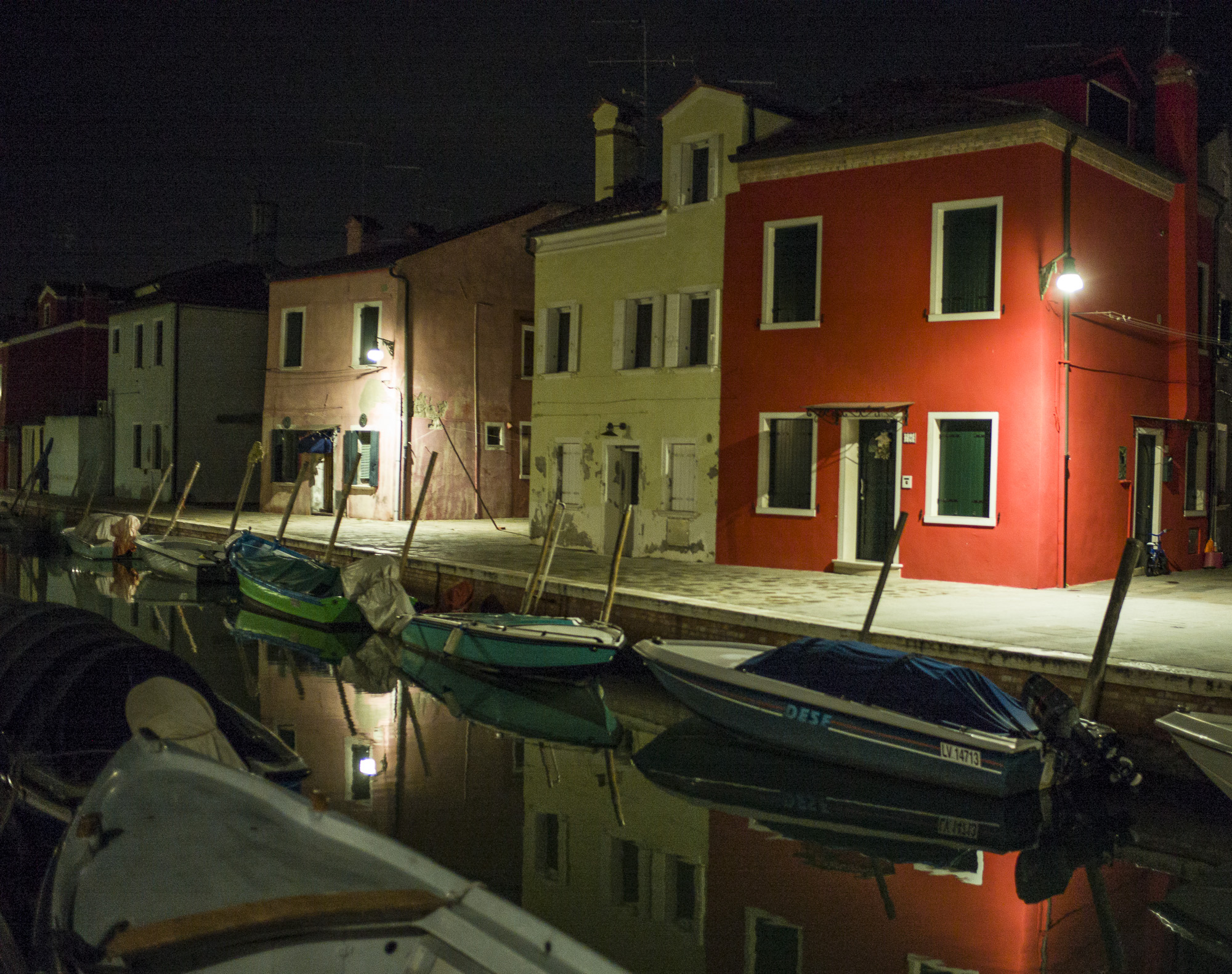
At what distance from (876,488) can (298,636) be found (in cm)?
920

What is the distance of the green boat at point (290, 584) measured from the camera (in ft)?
57.6

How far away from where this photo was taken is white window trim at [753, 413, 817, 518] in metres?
17.5

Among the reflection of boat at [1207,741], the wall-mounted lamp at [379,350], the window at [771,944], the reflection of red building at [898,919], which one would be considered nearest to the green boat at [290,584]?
the wall-mounted lamp at [379,350]

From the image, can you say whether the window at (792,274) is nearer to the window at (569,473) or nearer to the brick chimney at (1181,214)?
the window at (569,473)

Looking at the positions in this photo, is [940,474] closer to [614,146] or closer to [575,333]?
[575,333]

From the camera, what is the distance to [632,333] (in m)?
20.3

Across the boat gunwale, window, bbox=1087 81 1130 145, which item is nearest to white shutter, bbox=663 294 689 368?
window, bbox=1087 81 1130 145

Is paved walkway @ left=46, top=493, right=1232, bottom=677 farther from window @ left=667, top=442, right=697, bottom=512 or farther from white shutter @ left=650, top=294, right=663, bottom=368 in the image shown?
white shutter @ left=650, top=294, right=663, bottom=368

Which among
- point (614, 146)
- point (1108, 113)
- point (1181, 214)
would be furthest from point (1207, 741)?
point (614, 146)

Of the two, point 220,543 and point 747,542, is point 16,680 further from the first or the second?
point 220,543

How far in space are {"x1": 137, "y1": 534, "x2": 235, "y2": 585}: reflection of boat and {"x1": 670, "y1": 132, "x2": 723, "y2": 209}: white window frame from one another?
10856 mm

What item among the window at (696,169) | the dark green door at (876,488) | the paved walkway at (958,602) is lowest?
the paved walkway at (958,602)

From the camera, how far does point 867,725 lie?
970 centimetres

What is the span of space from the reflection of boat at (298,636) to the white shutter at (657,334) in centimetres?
682
